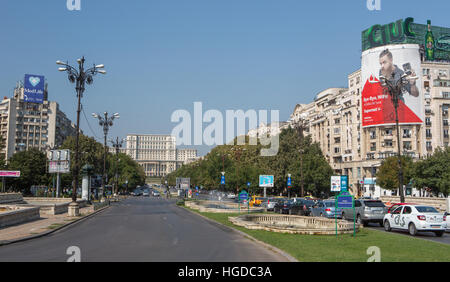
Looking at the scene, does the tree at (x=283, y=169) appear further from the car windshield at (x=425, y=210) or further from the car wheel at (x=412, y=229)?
the car wheel at (x=412, y=229)

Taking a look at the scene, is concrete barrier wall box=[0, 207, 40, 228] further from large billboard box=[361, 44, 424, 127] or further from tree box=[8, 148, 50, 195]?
large billboard box=[361, 44, 424, 127]

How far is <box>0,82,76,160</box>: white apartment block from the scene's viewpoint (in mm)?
127262

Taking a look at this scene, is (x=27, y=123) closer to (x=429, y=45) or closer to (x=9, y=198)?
(x=9, y=198)

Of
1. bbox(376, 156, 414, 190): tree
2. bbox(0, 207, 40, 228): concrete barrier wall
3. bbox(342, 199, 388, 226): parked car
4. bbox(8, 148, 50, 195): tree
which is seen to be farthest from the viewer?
bbox(8, 148, 50, 195): tree

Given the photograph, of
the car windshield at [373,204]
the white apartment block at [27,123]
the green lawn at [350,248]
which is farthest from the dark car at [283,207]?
the white apartment block at [27,123]

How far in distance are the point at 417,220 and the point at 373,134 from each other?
69739 mm

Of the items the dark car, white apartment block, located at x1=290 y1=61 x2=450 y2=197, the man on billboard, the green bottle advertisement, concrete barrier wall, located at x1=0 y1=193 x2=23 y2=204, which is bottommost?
the dark car

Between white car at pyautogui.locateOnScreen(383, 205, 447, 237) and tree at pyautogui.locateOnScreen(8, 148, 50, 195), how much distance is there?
206ft

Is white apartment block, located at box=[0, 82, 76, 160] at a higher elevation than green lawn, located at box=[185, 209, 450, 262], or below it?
higher

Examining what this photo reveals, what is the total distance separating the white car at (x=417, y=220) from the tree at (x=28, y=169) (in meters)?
62.9

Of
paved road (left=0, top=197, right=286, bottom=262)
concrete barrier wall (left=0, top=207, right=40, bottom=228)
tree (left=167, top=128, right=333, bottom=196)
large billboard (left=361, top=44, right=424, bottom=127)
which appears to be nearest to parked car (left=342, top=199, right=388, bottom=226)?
paved road (left=0, top=197, right=286, bottom=262)
